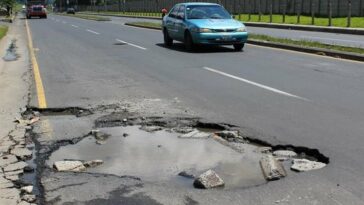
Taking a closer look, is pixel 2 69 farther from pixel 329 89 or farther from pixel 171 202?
pixel 171 202

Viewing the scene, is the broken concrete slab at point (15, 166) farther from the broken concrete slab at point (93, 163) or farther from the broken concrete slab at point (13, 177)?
the broken concrete slab at point (93, 163)

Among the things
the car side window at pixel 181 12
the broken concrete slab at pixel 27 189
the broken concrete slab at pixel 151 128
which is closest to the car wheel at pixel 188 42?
the car side window at pixel 181 12

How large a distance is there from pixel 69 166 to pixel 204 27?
1236cm

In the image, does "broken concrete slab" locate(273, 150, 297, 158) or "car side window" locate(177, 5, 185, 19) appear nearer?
"broken concrete slab" locate(273, 150, 297, 158)

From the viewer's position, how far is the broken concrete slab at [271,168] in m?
5.23

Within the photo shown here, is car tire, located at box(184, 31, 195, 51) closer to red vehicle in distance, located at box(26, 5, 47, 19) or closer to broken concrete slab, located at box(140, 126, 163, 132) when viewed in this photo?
broken concrete slab, located at box(140, 126, 163, 132)

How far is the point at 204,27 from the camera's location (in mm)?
17531

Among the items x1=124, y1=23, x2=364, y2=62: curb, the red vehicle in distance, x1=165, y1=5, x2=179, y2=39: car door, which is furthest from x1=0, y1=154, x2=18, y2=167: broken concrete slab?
the red vehicle in distance

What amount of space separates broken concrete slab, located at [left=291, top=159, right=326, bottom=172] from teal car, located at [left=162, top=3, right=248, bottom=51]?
39.5ft

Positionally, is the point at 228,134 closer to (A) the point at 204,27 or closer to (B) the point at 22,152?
(B) the point at 22,152

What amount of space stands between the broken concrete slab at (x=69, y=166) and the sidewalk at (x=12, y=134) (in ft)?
1.13

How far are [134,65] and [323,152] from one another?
9375 millimetres

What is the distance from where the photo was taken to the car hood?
57.7 ft

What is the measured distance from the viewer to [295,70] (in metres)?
12.6
